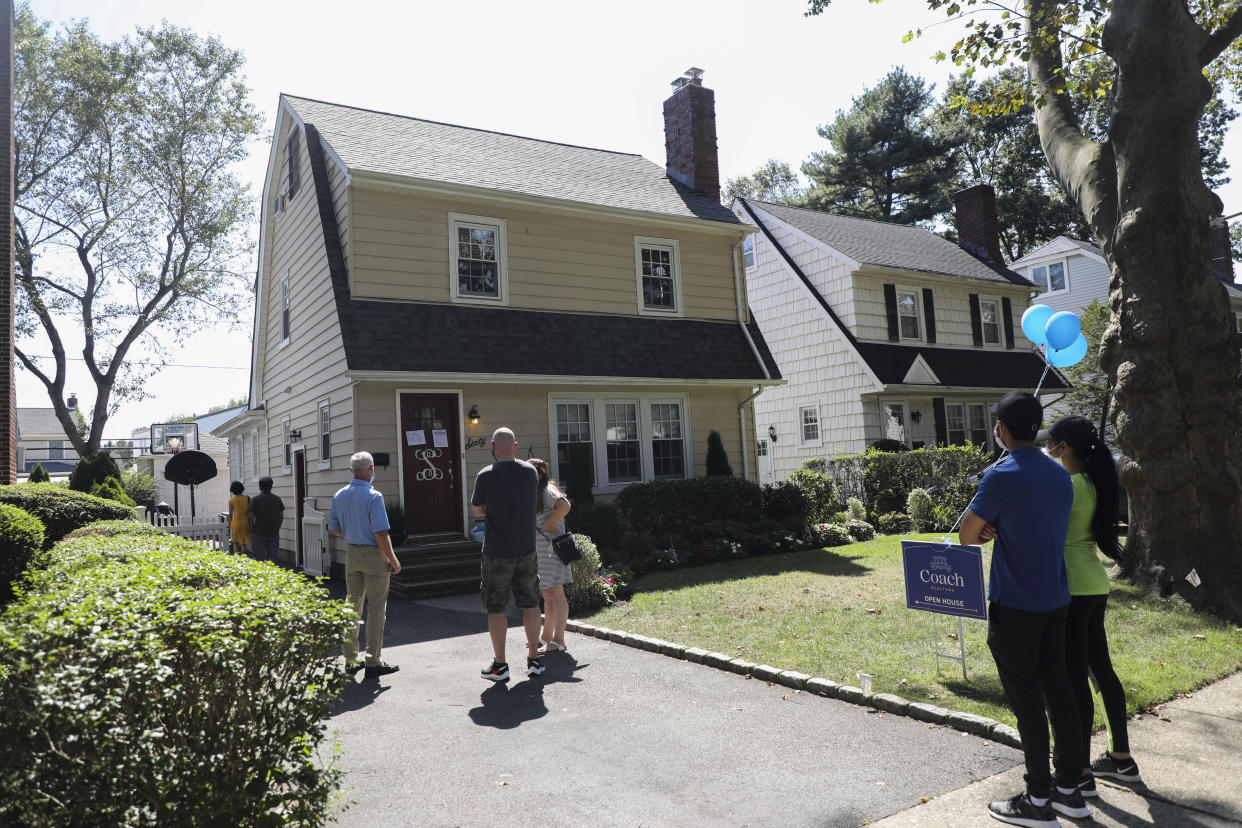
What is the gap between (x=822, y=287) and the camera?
21922 millimetres

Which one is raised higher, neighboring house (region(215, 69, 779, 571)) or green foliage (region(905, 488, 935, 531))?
neighboring house (region(215, 69, 779, 571))

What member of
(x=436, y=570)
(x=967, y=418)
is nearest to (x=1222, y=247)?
(x=967, y=418)

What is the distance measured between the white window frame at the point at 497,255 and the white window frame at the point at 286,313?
4.69 m

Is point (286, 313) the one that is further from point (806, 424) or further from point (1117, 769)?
point (1117, 769)

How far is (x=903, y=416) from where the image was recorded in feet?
68.7

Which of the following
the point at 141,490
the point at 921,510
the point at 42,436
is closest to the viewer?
the point at 921,510

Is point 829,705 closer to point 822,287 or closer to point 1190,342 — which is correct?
point 1190,342

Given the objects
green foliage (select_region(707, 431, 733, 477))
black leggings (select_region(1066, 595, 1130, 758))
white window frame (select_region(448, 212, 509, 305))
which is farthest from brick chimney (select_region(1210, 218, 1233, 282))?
black leggings (select_region(1066, 595, 1130, 758))

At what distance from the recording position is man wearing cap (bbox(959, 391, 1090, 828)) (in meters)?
3.79

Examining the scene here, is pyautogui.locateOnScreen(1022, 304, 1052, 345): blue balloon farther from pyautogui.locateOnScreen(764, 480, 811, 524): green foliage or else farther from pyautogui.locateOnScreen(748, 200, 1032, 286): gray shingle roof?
pyautogui.locateOnScreen(748, 200, 1032, 286): gray shingle roof

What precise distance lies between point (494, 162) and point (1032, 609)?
46.8ft

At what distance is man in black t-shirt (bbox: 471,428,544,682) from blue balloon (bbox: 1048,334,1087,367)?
634cm

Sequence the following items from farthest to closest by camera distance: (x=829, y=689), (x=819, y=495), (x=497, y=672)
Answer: (x=819, y=495)
(x=497, y=672)
(x=829, y=689)

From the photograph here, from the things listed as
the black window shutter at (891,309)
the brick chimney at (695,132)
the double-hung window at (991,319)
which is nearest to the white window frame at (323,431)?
the brick chimney at (695,132)
